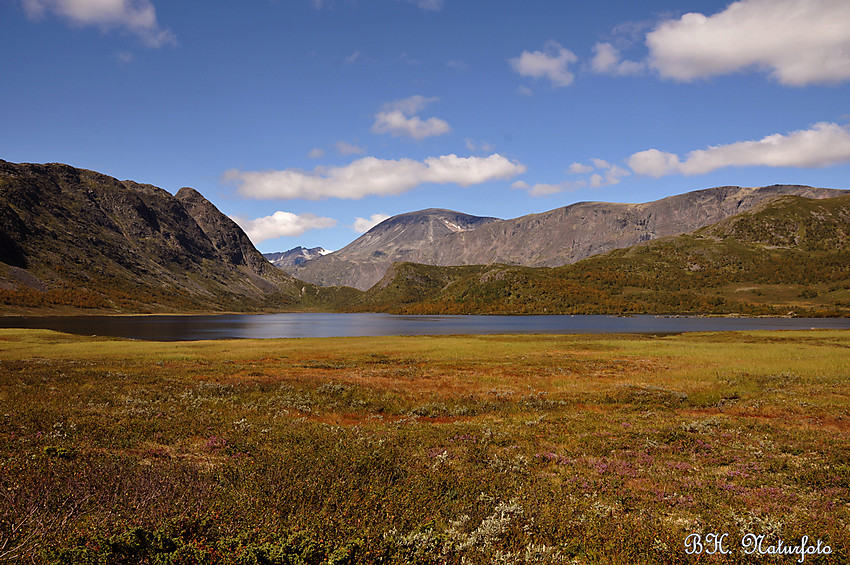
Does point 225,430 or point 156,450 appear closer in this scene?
point 156,450

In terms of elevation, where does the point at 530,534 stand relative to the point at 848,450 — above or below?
above

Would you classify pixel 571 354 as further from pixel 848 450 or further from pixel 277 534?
pixel 277 534

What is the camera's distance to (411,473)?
13273mm

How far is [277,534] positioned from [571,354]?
6482 cm

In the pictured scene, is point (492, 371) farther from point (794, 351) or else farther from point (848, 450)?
point (794, 351)

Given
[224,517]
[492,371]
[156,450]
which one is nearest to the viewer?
[224,517]

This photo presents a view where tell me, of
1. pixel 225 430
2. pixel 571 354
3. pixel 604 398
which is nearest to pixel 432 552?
pixel 225 430

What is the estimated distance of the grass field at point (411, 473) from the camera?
841cm

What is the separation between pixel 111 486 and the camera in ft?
34.5

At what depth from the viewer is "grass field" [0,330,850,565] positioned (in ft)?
27.6

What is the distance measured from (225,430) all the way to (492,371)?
33166 millimetres

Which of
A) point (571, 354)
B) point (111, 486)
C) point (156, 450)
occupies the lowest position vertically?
point (571, 354)

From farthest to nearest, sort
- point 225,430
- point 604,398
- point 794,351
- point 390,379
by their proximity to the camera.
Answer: point 794,351
point 390,379
point 604,398
point 225,430

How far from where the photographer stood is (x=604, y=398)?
3133 centimetres
